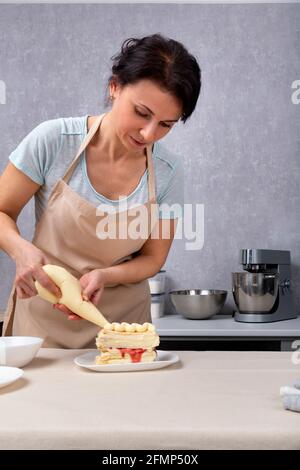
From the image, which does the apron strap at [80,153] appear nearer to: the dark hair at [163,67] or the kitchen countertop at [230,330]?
the dark hair at [163,67]

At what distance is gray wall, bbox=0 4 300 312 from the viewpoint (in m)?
3.32

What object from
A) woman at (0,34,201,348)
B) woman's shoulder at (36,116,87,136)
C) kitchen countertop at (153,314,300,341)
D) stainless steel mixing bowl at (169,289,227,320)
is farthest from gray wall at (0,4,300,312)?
woman's shoulder at (36,116,87,136)

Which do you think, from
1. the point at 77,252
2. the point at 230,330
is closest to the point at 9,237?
the point at 77,252

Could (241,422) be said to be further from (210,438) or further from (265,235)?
(265,235)

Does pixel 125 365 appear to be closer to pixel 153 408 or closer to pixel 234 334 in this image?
pixel 153 408

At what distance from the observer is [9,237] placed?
64.6 inches

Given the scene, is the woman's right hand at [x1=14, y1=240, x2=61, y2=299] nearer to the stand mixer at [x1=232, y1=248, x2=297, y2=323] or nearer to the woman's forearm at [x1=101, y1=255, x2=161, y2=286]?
the woman's forearm at [x1=101, y1=255, x2=161, y2=286]

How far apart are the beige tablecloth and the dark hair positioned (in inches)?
29.0

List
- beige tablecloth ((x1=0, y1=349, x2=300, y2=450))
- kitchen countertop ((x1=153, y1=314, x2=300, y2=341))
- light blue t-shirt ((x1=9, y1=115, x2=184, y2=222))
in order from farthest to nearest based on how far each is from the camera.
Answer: kitchen countertop ((x1=153, y1=314, x2=300, y2=341)), light blue t-shirt ((x1=9, y1=115, x2=184, y2=222)), beige tablecloth ((x1=0, y1=349, x2=300, y2=450))

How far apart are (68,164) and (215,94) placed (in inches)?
69.6

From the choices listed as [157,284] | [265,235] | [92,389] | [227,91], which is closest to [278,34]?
[227,91]

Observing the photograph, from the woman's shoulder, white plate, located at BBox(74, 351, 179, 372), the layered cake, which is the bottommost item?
white plate, located at BBox(74, 351, 179, 372)

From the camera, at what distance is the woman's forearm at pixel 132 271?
69.2 inches
